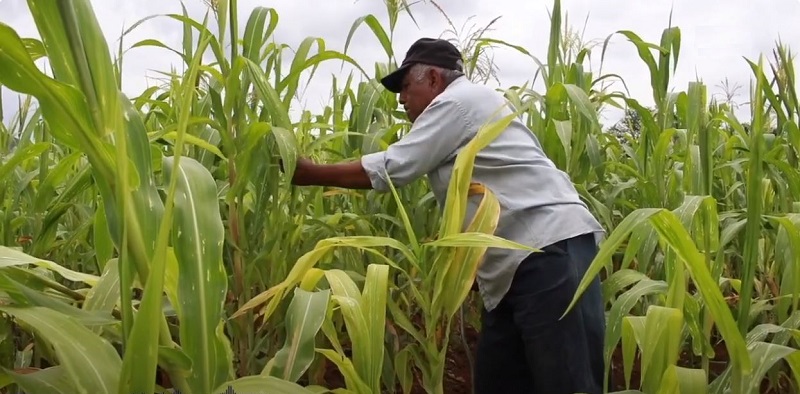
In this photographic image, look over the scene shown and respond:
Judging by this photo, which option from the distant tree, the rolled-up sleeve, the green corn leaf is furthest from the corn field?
the distant tree

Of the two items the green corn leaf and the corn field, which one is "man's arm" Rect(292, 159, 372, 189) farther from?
the green corn leaf

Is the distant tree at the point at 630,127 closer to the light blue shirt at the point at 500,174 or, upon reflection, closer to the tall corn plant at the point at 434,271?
the light blue shirt at the point at 500,174

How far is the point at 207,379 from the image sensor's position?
71 cm

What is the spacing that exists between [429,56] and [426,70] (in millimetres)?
32

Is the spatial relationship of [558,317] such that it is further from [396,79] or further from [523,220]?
[396,79]

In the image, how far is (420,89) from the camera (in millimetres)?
1545

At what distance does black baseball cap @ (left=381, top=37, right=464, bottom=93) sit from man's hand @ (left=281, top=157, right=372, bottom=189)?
30 cm

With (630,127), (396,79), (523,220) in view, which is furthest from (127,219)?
(630,127)

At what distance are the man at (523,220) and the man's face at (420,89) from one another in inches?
2.1

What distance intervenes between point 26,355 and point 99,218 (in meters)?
0.39

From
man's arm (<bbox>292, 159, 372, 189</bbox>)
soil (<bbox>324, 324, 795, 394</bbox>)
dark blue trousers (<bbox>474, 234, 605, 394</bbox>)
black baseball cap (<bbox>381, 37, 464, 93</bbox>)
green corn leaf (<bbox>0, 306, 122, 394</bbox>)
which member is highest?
black baseball cap (<bbox>381, 37, 464, 93</bbox>)

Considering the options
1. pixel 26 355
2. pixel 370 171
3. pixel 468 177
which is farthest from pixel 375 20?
pixel 26 355

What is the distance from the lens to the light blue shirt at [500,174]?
1.37 meters

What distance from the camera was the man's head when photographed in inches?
60.2
